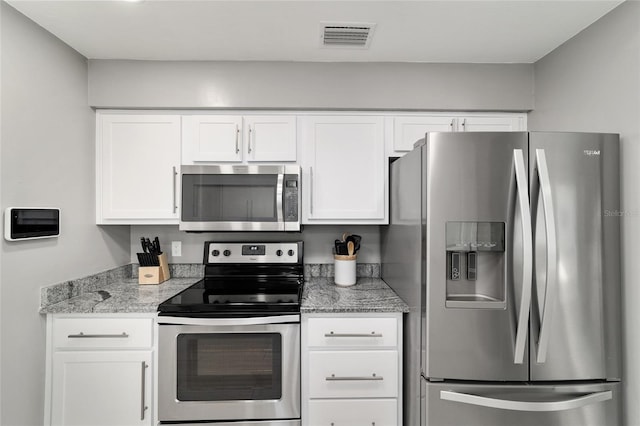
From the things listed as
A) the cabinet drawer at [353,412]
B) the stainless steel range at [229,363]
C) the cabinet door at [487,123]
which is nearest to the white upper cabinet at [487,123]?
the cabinet door at [487,123]

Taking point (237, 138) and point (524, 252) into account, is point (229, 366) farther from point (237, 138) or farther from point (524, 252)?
point (524, 252)

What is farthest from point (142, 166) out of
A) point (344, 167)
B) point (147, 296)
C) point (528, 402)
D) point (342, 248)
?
point (528, 402)

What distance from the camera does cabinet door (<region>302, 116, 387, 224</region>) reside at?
7.04 ft

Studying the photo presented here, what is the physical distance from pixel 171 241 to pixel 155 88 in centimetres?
108

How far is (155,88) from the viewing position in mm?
2082

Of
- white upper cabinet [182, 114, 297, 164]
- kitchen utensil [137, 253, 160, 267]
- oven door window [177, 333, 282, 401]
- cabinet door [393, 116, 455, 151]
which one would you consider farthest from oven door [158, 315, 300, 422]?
cabinet door [393, 116, 455, 151]

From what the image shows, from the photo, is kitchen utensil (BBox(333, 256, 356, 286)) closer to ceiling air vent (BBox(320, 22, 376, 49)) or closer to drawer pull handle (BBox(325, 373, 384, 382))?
drawer pull handle (BBox(325, 373, 384, 382))

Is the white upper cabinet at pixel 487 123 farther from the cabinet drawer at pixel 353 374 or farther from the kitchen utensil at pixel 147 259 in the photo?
the kitchen utensil at pixel 147 259

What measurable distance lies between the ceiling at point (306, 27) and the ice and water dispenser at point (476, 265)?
3.40ft

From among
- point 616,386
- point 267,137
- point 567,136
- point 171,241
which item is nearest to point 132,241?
point 171,241

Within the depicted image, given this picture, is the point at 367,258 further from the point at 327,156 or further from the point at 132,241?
the point at 132,241

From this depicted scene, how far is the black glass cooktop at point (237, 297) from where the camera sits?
1714 millimetres

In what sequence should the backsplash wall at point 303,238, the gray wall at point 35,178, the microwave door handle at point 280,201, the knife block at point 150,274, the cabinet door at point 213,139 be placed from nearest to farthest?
1. the gray wall at point 35,178
2. the microwave door handle at point 280,201
3. the cabinet door at point 213,139
4. the knife block at point 150,274
5. the backsplash wall at point 303,238

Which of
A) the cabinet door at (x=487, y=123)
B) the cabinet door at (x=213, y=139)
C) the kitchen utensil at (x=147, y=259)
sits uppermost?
the cabinet door at (x=487, y=123)
